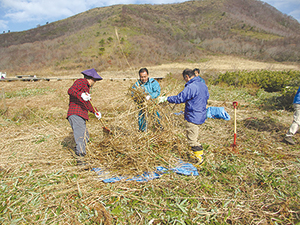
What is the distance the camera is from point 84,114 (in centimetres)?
286

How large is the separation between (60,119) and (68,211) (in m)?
4.00

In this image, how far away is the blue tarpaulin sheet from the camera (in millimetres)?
2463

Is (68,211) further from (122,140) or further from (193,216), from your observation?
(193,216)

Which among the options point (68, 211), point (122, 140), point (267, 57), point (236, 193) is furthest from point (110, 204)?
point (267, 57)

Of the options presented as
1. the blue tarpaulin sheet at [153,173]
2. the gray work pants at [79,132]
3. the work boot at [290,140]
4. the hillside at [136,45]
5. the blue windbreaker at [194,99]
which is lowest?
the work boot at [290,140]

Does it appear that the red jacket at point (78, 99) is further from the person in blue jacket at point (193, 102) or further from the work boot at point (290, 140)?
the work boot at point (290, 140)

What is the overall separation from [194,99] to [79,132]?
208cm

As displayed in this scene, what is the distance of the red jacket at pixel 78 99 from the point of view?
266 centimetres

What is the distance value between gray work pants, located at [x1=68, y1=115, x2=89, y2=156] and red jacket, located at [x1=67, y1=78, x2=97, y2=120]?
8 cm

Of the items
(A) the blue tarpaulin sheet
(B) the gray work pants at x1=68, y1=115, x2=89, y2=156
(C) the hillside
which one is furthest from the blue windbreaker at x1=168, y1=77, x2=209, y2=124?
(C) the hillside

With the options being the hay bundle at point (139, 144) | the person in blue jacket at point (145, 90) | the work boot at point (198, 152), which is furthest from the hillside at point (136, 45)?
the work boot at point (198, 152)

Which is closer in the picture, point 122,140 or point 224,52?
point 122,140

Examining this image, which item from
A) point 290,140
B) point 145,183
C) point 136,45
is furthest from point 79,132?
point 136,45

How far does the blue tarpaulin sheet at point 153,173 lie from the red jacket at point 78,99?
1.01 metres
